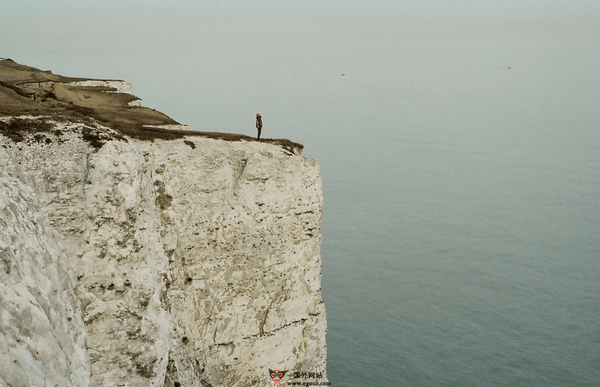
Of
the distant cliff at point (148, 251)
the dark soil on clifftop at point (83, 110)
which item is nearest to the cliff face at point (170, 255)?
the distant cliff at point (148, 251)

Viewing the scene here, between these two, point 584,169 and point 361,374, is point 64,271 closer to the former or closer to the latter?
point 361,374

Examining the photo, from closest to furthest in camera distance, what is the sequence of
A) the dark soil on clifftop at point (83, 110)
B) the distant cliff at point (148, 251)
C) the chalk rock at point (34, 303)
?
the chalk rock at point (34, 303), the distant cliff at point (148, 251), the dark soil on clifftop at point (83, 110)

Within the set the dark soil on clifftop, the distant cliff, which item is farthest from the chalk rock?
the dark soil on clifftop

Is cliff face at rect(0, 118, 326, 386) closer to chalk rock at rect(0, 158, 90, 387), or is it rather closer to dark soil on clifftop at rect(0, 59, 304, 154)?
chalk rock at rect(0, 158, 90, 387)

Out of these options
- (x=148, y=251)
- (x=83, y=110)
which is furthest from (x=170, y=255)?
(x=83, y=110)

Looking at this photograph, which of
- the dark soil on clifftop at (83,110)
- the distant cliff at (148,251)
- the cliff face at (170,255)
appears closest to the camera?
the distant cliff at (148,251)

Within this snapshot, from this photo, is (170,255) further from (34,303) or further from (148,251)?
(34,303)

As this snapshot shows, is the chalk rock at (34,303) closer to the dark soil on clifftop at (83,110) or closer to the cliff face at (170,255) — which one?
the cliff face at (170,255)
